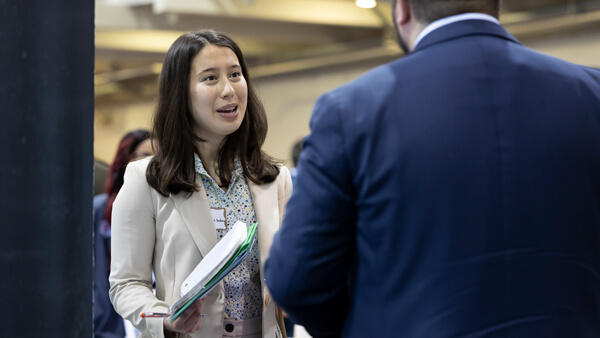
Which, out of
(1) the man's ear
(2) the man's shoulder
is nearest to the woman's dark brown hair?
(1) the man's ear

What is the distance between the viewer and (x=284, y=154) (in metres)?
14.7

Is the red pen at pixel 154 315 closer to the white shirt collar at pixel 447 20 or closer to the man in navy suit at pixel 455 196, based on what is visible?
the man in navy suit at pixel 455 196

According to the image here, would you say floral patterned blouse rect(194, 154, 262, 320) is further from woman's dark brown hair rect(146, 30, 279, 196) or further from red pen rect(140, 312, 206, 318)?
red pen rect(140, 312, 206, 318)

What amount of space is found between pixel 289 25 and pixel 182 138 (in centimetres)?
996

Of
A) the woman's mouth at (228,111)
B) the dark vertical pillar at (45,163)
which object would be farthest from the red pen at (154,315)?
the woman's mouth at (228,111)

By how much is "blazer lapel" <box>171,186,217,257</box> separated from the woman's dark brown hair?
28 millimetres

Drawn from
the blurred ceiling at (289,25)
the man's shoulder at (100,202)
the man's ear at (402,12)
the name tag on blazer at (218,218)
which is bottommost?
the man's shoulder at (100,202)

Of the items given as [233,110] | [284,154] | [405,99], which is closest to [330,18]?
[284,154]

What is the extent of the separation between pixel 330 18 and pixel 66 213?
9439 millimetres

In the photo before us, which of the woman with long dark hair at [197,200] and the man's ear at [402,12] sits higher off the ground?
the man's ear at [402,12]

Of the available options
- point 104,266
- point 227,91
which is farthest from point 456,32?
point 104,266

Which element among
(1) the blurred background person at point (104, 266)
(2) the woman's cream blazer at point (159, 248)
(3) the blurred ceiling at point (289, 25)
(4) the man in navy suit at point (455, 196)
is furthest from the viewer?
(3) the blurred ceiling at point (289, 25)

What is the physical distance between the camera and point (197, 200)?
2174 mm

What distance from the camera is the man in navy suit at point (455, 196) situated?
4.59 feet
